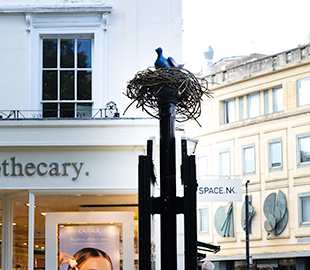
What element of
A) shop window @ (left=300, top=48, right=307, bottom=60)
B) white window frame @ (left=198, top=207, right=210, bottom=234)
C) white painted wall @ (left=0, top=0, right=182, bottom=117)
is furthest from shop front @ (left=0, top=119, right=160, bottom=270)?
white window frame @ (left=198, top=207, right=210, bottom=234)

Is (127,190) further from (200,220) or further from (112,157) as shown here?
(200,220)

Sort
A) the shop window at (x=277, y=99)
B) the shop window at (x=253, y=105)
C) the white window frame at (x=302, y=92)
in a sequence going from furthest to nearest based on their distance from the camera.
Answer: the shop window at (x=253, y=105) → the shop window at (x=277, y=99) → the white window frame at (x=302, y=92)

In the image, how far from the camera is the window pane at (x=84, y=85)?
12547mm

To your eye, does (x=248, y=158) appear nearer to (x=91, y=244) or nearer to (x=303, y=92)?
(x=303, y=92)

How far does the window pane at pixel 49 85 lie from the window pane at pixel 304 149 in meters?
33.6

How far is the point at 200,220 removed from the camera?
5088cm

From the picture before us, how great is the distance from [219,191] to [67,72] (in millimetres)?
4621

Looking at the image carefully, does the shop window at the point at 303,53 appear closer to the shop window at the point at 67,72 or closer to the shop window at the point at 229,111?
the shop window at the point at 229,111

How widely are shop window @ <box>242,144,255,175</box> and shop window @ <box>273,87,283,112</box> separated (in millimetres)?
3144

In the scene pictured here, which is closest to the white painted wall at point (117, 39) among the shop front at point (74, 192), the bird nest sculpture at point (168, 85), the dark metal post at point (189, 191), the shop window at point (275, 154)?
the shop front at point (74, 192)

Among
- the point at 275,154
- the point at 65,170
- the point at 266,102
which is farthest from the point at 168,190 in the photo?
the point at 266,102

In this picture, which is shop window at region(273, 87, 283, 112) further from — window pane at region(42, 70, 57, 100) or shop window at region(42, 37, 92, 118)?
window pane at region(42, 70, 57, 100)

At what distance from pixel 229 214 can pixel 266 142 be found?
5.68 metres

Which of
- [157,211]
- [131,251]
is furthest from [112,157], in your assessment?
[157,211]
